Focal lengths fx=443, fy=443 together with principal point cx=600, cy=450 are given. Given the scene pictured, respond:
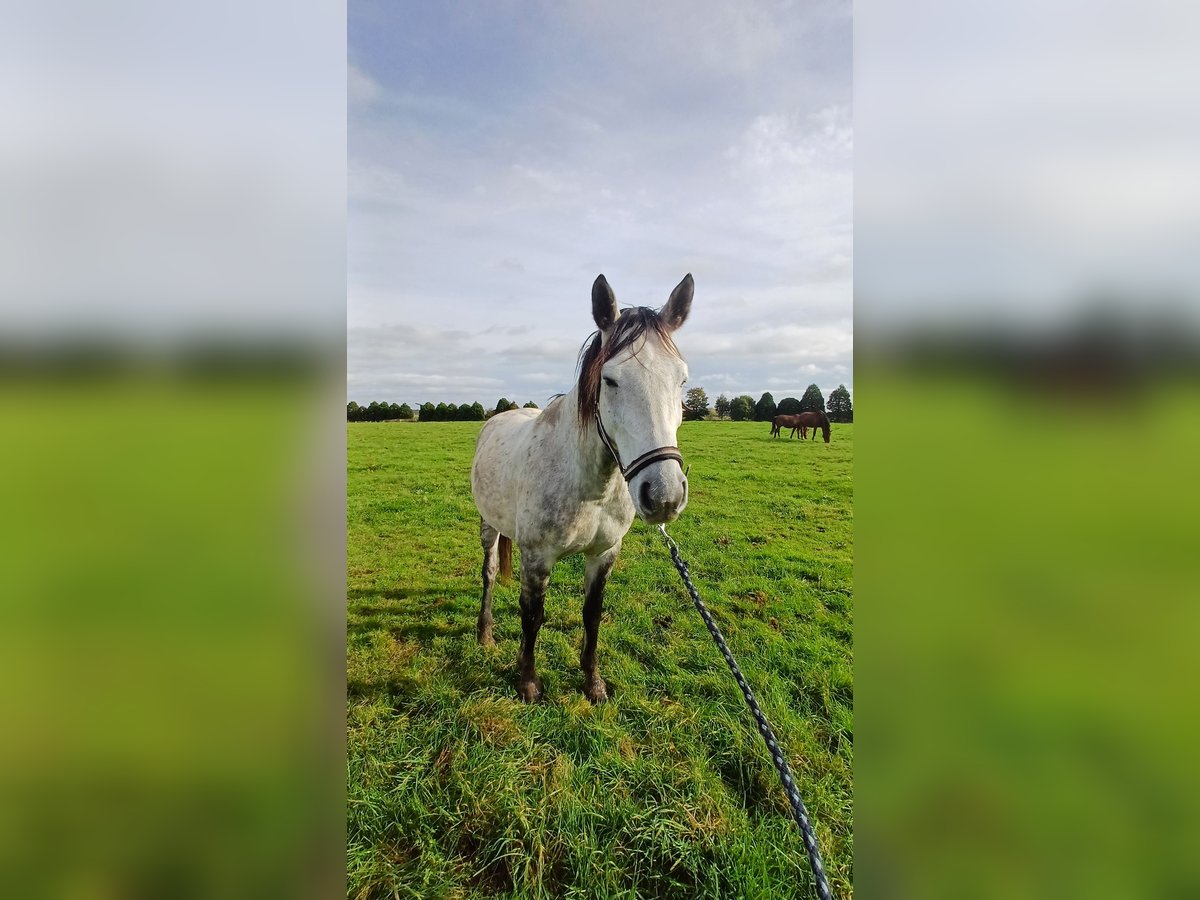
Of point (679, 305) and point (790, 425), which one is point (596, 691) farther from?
point (790, 425)

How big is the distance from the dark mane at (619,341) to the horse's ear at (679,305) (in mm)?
97

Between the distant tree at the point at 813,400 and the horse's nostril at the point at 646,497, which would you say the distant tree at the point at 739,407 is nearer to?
the distant tree at the point at 813,400

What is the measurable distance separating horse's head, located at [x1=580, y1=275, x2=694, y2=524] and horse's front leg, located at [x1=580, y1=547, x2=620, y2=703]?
4.45 feet

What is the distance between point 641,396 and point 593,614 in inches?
76.8

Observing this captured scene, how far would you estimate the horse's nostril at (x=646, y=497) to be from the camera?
6.29 feet

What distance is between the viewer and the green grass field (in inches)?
74.4

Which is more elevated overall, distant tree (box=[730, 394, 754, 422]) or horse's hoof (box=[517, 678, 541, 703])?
distant tree (box=[730, 394, 754, 422])

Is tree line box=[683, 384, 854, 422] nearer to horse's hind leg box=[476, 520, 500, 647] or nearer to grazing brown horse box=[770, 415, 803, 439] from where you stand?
horse's hind leg box=[476, 520, 500, 647]

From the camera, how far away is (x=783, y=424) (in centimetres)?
1245

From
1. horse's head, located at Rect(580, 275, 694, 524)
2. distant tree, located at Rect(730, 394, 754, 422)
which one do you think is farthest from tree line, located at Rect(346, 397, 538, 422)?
distant tree, located at Rect(730, 394, 754, 422)
